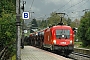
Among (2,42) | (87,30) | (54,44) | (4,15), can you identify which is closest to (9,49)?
(2,42)

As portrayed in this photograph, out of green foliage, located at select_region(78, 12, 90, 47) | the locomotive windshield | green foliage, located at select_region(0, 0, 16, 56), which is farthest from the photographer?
green foliage, located at select_region(78, 12, 90, 47)

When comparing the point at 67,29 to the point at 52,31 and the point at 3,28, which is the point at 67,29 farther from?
the point at 3,28

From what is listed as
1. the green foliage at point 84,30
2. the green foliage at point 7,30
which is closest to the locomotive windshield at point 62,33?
the green foliage at point 7,30

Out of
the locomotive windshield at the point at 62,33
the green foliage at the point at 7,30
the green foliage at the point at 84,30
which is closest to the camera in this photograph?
the green foliage at the point at 7,30

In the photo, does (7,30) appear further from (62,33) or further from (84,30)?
(84,30)

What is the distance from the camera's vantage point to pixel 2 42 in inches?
962

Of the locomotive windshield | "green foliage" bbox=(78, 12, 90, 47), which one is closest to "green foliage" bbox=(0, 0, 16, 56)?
the locomotive windshield

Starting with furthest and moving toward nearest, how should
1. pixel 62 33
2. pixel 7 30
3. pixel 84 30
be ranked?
pixel 84 30 < pixel 62 33 < pixel 7 30

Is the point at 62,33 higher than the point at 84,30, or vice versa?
the point at 62,33

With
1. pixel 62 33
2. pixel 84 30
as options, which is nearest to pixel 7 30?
pixel 62 33

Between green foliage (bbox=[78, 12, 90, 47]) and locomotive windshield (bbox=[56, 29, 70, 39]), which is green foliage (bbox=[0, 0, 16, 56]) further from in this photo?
green foliage (bbox=[78, 12, 90, 47])

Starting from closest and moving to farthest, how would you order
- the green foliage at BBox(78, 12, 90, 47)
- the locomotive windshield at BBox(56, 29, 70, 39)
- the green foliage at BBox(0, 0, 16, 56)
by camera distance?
the green foliage at BBox(0, 0, 16, 56), the locomotive windshield at BBox(56, 29, 70, 39), the green foliage at BBox(78, 12, 90, 47)

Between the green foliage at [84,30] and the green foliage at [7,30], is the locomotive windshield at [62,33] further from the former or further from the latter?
the green foliage at [84,30]

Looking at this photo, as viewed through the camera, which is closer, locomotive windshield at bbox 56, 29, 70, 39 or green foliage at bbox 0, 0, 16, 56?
green foliage at bbox 0, 0, 16, 56
